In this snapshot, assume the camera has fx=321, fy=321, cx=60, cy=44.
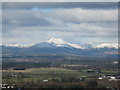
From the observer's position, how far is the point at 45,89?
17719 mm

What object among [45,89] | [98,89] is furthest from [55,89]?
[98,89]

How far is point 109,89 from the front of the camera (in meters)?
17.8

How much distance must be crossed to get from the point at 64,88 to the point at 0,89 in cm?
455

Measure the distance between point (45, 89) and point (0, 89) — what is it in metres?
3.72

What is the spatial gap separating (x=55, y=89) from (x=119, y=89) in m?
3.39

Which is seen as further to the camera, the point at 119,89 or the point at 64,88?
the point at 64,88

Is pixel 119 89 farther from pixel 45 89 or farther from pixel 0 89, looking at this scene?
pixel 0 89

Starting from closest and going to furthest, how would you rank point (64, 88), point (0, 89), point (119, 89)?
point (0, 89), point (119, 89), point (64, 88)

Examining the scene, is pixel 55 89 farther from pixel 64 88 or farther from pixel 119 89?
pixel 119 89

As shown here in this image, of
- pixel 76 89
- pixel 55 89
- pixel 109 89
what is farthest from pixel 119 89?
pixel 55 89

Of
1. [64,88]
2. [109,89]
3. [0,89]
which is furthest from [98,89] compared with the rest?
[0,89]

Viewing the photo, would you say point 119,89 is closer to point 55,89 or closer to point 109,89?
point 109,89

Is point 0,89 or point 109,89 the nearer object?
point 0,89

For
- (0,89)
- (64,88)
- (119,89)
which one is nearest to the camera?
(0,89)
